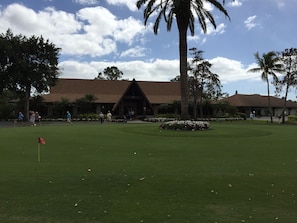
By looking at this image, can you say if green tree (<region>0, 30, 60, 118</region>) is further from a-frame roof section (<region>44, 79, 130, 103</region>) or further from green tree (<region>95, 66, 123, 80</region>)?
green tree (<region>95, 66, 123, 80</region>)

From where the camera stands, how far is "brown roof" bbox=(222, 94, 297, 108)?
6969 centimetres

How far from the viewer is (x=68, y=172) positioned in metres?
Result: 8.65

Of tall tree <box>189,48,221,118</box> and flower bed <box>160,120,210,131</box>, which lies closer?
flower bed <box>160,120,210,131</box>

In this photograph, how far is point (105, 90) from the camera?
190 ft

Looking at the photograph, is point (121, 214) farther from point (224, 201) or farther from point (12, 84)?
point (12, 84)

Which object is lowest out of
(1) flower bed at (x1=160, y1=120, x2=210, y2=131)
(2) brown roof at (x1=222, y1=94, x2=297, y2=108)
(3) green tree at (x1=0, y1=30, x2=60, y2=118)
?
(1) flower bed at (x1=160, y1=120, x2=210, y2=131)

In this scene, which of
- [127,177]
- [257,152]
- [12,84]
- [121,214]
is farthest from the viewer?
[12,84]

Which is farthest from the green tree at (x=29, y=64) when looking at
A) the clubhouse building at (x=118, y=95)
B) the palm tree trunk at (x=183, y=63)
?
the palm tree trunk at (x=183, y=63)

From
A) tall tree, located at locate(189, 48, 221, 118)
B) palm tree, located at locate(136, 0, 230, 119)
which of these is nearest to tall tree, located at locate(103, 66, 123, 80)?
tall tree, located at locate(189, 48, 221, 118)

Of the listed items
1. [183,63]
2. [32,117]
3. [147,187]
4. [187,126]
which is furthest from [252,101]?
[147,187]

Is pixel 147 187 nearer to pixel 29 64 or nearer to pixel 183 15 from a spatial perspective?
pixel 183 15

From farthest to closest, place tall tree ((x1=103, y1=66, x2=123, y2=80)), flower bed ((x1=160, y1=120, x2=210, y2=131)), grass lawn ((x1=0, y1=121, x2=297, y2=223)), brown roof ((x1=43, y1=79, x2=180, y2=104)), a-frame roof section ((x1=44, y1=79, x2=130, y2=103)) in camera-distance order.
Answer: tall tree ((x1=103, y1=66, x2=123, y2=80)) < brown roof ((x1=43, y1=79, x2=180, y2=104)) < a-frame roof section ((x1=44, y1=79, x2=130, y2=103)) < flower bed ((x1=160, y1=120, x2=210, y2=131)) < grass lawn ((x1=0, y1=121, x2=297, y2=223))

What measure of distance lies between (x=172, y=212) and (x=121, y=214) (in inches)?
33.2

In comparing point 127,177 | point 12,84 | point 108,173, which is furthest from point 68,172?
point 12,84
